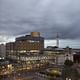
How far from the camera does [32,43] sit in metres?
124

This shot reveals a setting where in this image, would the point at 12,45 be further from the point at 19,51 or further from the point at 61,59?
the point at 61,59

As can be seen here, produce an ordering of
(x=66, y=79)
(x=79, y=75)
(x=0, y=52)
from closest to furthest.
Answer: (x=79, y=75), (x=66, y=79), (x=0, y=52)

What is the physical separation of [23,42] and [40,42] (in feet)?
39.9

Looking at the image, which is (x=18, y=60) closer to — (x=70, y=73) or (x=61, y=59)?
(x=61, y=59)

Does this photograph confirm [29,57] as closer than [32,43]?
Yes

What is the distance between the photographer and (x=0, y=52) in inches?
4934

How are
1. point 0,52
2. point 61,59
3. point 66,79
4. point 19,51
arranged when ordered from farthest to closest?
point 0,52 → point 19,51 → point 61,59 → point 66,79

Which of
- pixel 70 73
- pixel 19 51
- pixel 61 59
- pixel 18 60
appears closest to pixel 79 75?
pixel 70 73

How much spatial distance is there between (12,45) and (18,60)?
122 feet

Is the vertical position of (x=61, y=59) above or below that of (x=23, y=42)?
below

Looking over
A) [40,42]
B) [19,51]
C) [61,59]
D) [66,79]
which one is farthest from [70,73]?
[40,42]

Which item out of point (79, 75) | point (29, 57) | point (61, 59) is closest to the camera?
point (79, 75)

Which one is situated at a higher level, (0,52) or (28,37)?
(28,37)

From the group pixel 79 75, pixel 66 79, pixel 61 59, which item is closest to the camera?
pixel 79 75
